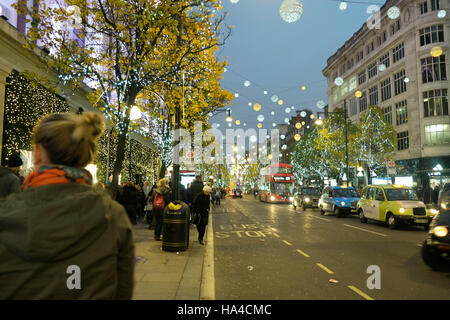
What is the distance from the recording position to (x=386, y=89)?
48062 millimetres

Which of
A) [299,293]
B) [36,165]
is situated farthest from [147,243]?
[36,165]

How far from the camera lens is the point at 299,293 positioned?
19.5 feet

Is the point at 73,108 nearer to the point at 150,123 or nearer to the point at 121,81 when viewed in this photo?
the point at 150,123

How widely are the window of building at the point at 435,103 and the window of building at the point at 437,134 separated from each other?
4.18ft

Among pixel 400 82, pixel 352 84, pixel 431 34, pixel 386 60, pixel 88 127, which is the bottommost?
pixel 88 127

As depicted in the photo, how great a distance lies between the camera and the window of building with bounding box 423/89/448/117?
38.5 metres

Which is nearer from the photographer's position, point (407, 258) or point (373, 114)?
point (407, 258)

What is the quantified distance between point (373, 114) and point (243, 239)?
31190 mm

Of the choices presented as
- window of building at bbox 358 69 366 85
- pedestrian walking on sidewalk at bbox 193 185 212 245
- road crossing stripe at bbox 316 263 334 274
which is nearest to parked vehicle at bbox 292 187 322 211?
pedestrian walking on sidewalk at bbox 193 185 212 245

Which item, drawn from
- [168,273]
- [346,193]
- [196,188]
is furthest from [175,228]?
[346,193]

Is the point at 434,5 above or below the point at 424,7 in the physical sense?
below

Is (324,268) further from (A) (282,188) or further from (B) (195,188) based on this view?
(A) (282,188)

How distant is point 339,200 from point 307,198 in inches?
331

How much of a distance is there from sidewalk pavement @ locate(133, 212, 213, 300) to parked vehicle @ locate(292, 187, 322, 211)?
21.1 meters
